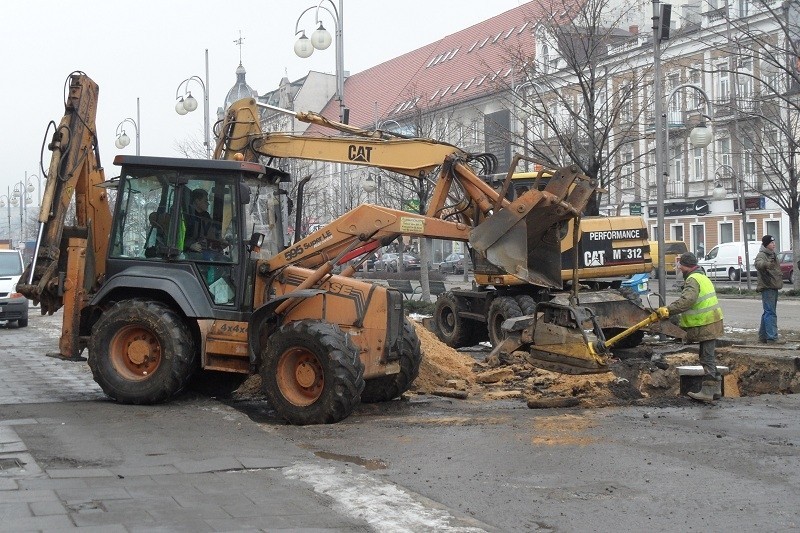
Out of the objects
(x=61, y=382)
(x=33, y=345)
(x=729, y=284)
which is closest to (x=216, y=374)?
(x=61, y=382)

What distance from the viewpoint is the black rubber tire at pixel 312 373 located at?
10766mm

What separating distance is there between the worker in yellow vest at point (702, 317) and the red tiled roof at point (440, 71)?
133ft

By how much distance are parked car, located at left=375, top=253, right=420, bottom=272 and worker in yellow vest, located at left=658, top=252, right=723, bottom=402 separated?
171ft

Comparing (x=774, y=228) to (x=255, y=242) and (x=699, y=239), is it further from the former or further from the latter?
(x=255, y=242)

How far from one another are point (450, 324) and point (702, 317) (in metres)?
8.56

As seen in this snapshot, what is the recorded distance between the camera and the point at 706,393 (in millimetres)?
12398

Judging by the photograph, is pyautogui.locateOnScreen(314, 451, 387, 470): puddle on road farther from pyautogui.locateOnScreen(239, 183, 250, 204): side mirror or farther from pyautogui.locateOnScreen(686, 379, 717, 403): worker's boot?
pyautogui.locateOnScreen(686, 379, 717, 403): worker's boot

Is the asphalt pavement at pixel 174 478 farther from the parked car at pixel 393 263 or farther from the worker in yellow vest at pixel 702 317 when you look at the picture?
the parked car at pixel 393 263

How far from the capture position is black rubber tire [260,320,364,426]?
10766mm

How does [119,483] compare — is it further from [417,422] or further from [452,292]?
[452,292]

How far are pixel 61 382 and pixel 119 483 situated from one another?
23.9 ft

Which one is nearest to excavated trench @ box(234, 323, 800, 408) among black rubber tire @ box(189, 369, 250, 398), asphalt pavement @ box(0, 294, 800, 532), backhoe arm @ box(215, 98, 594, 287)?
black rubber tire @ box(189, 369, 250, 398)

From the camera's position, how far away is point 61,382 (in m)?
14.7

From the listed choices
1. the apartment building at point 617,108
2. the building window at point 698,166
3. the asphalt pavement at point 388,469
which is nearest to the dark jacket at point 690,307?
the asphalt pavement at point 388,469
